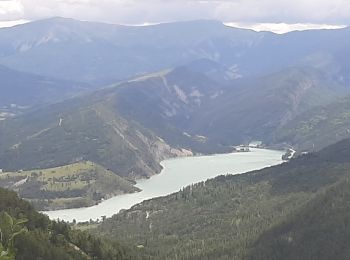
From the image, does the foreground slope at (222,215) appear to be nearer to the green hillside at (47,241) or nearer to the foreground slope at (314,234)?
the foreground slope at (314,234)

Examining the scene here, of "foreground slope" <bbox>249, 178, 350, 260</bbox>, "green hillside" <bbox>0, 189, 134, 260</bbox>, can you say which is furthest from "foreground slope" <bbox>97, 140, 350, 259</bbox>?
"green hillside" <bbox>0, 189, 134, 260</bbox>

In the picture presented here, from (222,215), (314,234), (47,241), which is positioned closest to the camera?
(47,241)

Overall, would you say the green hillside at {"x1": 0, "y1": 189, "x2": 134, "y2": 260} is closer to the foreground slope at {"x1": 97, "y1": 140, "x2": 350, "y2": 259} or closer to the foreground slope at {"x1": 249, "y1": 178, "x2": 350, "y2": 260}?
the foreground slope at {"x1": 97, "y1": 140, "x2": 350, "y2": 259}

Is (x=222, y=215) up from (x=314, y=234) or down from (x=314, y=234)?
down

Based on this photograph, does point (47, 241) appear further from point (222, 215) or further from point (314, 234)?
point (222, 215)

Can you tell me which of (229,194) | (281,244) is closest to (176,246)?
(281,244)

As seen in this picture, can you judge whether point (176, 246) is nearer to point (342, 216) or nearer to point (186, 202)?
point (342, 216)

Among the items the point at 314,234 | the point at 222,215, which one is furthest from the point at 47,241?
the point at 222,215

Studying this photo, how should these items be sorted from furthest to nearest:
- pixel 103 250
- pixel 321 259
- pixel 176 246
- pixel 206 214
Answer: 1. pixel 206 214
2. pixel 176 246
3. pixel 321 259
4. pixel 103 250

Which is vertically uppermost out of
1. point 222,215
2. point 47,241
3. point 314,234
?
point 47,241
